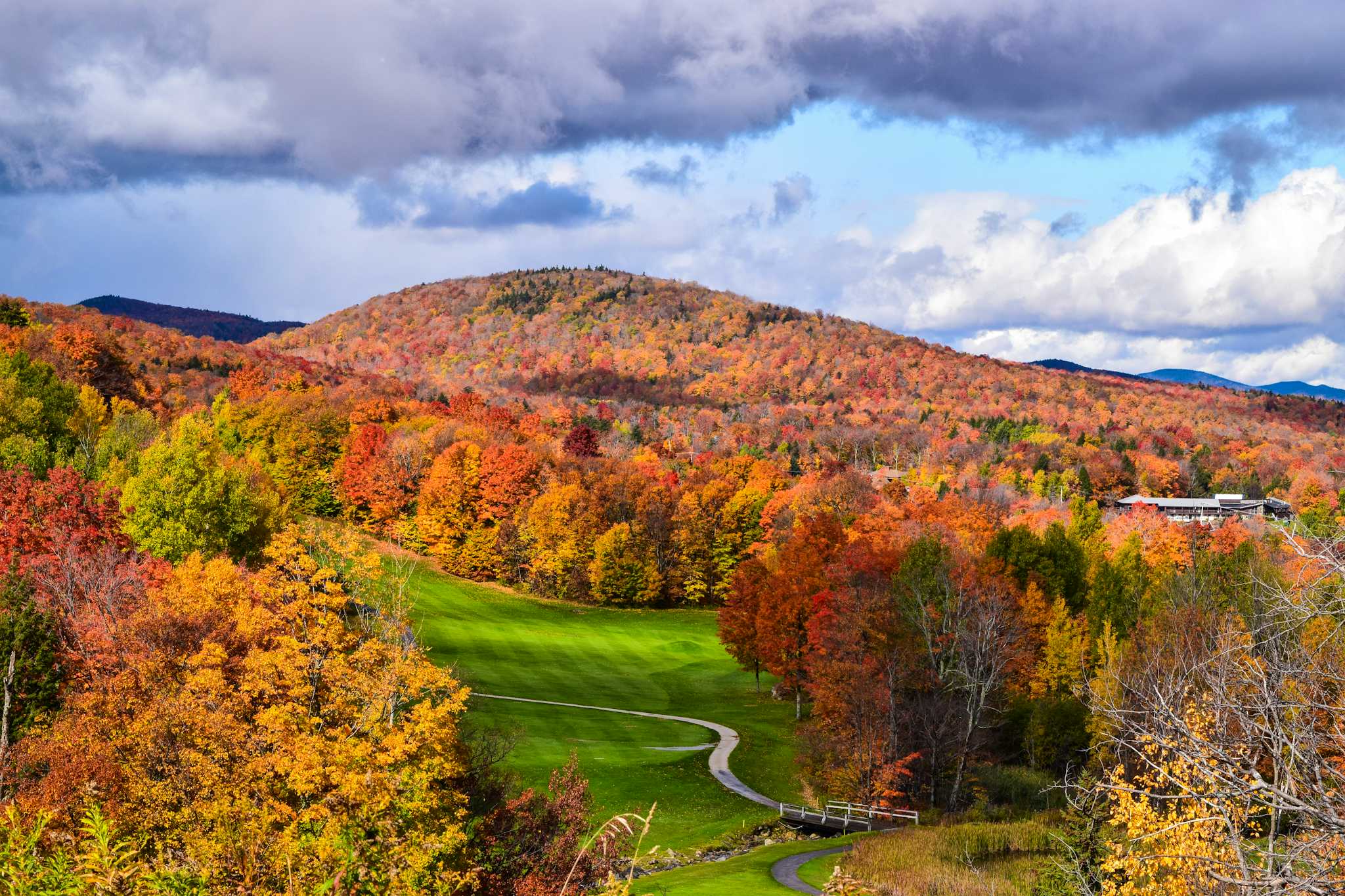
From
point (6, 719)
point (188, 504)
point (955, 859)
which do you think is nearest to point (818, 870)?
point (955, 859)

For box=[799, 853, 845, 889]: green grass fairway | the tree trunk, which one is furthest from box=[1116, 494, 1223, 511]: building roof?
the tree trunk

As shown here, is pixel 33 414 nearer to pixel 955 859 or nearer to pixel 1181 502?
pixel 955 859

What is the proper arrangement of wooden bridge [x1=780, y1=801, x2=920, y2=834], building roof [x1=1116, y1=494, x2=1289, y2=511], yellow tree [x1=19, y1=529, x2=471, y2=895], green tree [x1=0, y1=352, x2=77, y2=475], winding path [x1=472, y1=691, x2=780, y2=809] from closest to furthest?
yellow tree [x1=19, y1=529, x2=471, y2=895], wooden bridge [x1=780, y1=801, x2=920, y2=834], winding path [x1=472, y1=691, x2=780, y2=809], green tree [x1=0, y1=352, x2=77, y2=475], building roof [x1=1116, y1=494, x2=1289, y2=511]

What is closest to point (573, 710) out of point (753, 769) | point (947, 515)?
point (753, 769)

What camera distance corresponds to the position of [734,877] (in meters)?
29.3

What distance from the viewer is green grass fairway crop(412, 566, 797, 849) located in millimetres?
42812

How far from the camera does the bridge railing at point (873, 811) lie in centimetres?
4056

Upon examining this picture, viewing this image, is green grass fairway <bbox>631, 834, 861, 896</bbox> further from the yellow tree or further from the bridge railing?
the yellow tree

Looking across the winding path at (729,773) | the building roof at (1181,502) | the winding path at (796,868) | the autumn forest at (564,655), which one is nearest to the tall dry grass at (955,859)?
the autumn forest at (564,655)

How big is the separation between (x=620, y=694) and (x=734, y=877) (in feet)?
114

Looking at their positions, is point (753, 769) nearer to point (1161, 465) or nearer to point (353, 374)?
point (1161, 465)

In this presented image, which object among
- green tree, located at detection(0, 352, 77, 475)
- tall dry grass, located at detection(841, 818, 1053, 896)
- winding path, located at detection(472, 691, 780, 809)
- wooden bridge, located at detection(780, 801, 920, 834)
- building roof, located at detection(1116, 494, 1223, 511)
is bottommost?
winding path, located at detection(472, 691, 780, 809)

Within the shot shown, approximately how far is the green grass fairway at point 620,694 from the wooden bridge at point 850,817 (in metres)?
1.31

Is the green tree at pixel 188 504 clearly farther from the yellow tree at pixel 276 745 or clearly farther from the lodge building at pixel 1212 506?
the lodge building at pixel 1212 506
